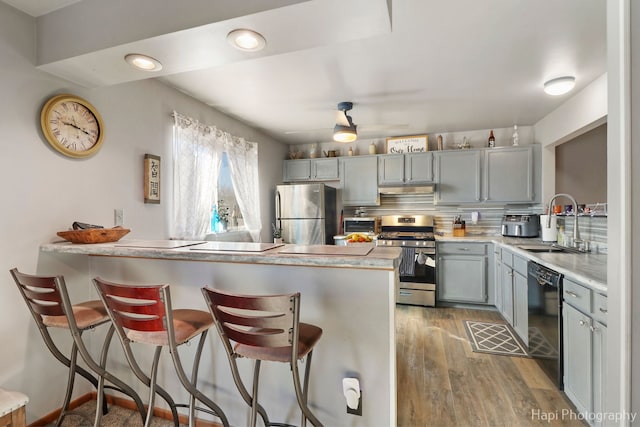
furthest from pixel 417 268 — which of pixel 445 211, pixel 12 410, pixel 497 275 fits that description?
pixel 12 410

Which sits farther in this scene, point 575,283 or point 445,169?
point 445,169

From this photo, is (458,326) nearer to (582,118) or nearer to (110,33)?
(582,118)

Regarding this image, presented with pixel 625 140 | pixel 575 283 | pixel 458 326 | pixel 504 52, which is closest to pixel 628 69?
pixel 625 140

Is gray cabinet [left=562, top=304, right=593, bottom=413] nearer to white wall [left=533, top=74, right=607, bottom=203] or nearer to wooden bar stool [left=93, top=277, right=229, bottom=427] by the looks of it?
white wall [left=533, top=74, right=607, bottom=203]

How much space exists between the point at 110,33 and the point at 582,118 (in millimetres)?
3865

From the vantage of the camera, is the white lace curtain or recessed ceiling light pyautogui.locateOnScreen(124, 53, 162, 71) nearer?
recessed ceiling light pyautogui.locateOnScreen(124, 53, 162, 71)

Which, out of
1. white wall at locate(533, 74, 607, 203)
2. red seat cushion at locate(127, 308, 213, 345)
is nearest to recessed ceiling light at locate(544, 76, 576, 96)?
white wall at locate(533, 74, 607, 203)

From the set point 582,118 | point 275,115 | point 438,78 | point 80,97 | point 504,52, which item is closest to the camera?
point 80,97

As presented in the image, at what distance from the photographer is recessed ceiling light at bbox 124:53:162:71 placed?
5.30 ft

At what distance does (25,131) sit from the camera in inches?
65.7

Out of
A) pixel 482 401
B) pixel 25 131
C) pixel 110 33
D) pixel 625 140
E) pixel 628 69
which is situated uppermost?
pixel 110 33

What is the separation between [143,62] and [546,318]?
323cm

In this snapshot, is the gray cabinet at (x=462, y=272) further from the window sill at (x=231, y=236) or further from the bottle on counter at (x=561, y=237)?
the window sill at (x=231, y=236)

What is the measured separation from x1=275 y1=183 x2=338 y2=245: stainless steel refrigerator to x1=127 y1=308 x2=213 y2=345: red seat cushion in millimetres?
2597
